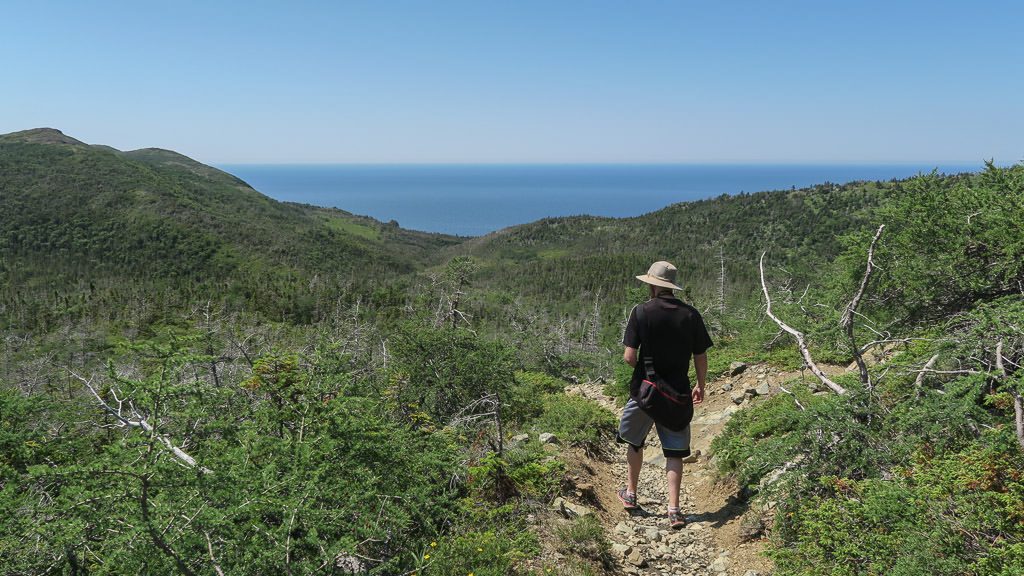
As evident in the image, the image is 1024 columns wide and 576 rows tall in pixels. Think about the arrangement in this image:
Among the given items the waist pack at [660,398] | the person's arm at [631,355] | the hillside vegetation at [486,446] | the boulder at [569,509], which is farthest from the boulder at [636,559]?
the person's arm at [631,355]

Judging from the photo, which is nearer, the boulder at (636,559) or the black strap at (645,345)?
the boulder at (636,559)

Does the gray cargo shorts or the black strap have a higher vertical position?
the black strap

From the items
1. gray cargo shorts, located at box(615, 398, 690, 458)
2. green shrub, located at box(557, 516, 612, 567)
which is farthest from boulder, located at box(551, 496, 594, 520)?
gray cargo shorts, located at box(615, 398, 690, 458)

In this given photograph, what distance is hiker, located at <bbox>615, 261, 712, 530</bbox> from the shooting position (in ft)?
15.6

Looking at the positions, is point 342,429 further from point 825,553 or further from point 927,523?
point 927,523

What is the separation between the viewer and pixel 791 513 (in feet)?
13.2

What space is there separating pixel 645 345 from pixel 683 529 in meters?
2.05

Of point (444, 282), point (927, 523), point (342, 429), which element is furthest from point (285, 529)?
point (444, 282)

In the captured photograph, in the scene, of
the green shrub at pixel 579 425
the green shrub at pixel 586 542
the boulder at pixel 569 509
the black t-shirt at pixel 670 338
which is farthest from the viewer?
the green shrub at pixel 579 425

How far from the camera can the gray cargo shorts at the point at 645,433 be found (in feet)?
16.1

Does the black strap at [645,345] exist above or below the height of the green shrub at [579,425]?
above

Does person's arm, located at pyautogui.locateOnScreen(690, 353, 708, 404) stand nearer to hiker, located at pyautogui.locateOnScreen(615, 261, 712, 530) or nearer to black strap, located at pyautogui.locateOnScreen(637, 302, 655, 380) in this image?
hiker, located at pyautogui.locateOnScreen(615, 261, 712, 530)

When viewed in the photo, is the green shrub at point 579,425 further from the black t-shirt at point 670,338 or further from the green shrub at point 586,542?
the black t-shirt at point 670,338

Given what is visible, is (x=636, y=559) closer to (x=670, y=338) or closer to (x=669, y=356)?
(x=669, y=356)
